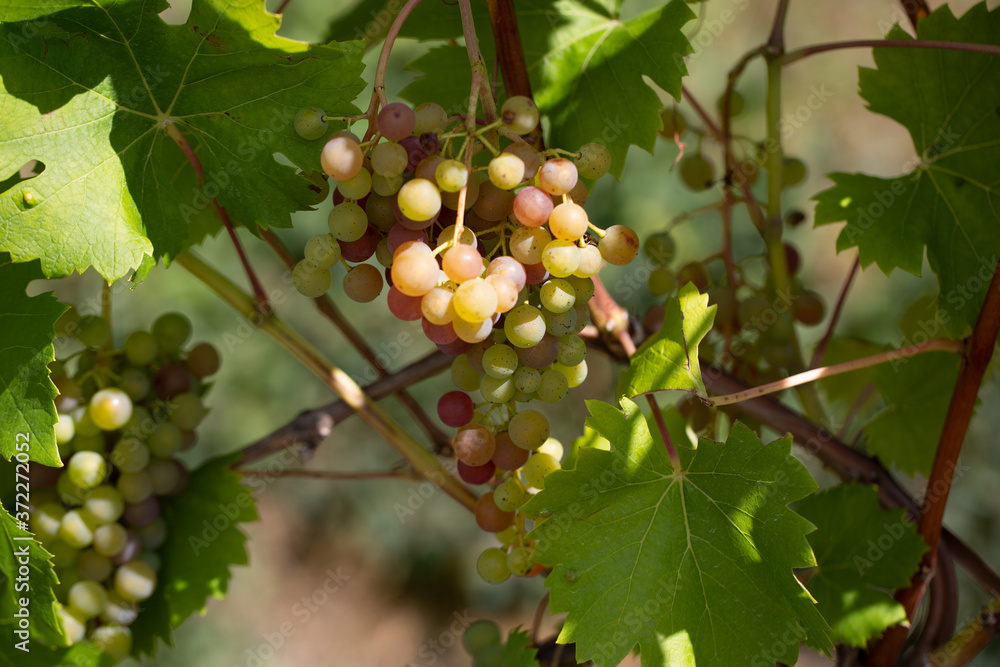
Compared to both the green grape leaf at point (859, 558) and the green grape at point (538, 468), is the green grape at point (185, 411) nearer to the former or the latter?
the green grape at point (538, 468)

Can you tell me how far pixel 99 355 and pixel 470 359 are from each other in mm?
413

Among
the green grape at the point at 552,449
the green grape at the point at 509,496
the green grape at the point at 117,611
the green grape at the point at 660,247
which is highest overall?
the green grape at the point at 660,247

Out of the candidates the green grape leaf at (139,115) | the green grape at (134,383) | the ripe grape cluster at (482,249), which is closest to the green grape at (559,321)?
the ripe grape cluster at (482,249)

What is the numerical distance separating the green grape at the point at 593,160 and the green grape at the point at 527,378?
0.15m

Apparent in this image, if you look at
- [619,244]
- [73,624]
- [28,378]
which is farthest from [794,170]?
[73,624]

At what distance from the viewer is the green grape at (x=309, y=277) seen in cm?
53

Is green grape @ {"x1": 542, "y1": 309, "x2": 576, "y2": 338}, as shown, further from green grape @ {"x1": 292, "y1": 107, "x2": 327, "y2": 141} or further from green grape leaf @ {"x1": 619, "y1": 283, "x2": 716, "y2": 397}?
green grape @ {"x1": 292, "y1": 107, "x2": 327, "y2": 141}

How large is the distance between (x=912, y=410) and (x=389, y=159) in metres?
0.68

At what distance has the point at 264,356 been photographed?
2566mm

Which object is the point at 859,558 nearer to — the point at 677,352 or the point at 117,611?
the point at 677,352

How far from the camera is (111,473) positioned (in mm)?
727

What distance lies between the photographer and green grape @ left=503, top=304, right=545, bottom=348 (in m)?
0.51

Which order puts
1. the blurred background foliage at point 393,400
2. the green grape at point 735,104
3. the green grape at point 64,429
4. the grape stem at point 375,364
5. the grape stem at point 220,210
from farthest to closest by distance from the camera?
1. the blurred background foliage at point 393,400
2. the green grape at point 735,104
3. the grape stem at point 375,364
4. the green grape at point 64,429
5. the grape stem at point 220,210

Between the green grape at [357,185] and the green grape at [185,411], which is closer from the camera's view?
the green grape at [357,185]
